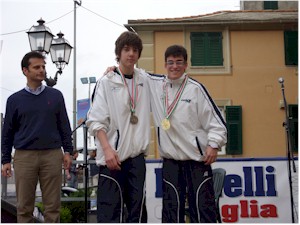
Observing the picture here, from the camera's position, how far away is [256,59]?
12.2 m

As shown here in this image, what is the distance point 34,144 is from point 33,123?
144 millimetres

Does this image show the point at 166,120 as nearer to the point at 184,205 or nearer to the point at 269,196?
the point at 184,205

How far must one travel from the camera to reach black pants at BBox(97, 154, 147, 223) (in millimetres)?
2615

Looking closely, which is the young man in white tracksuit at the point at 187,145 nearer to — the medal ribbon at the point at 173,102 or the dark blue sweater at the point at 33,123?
the medal ribbon at the point at 173,102

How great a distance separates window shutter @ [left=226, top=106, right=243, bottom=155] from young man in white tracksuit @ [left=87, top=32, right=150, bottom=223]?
965 cm

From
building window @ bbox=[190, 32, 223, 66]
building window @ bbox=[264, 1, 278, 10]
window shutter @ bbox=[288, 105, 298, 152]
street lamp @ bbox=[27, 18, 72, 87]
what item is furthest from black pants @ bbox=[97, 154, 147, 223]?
building window @ bbox=[264, 1, 278, 10]

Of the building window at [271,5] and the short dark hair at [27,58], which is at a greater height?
the building window at [271,5]

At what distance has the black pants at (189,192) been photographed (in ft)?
9.04

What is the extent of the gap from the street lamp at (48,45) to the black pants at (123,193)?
4234 mm

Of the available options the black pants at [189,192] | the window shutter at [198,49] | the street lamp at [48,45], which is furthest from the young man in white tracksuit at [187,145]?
the window shutter at [198,49]

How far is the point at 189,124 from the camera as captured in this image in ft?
9.22

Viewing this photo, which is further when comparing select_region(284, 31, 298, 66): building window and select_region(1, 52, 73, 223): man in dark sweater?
select_region(284, 31, 298, 66): building window

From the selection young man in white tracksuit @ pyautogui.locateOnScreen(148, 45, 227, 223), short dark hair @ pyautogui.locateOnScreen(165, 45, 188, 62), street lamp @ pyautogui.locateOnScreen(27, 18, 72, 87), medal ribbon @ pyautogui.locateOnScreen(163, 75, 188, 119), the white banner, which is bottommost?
the white banner

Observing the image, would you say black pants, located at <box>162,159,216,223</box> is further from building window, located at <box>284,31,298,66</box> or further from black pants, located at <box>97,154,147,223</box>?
building window, located at <box>284,31,298,66</box>
